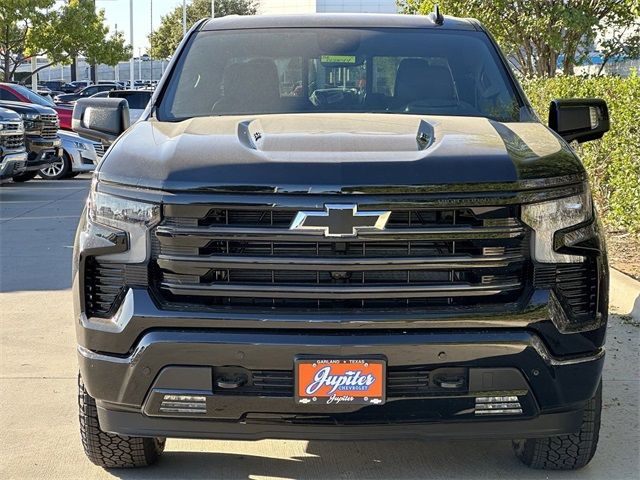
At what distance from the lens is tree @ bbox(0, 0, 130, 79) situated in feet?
123

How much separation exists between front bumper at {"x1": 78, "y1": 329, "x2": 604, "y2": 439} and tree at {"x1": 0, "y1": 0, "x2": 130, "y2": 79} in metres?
34.9

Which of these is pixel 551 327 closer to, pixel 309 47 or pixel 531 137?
pixel 531 137

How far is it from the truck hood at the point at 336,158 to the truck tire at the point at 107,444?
0.95 meters

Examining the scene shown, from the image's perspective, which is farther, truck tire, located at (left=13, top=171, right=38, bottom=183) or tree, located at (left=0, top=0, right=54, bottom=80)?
tree, located at (left=0, top=0, right=54, bottom=80)

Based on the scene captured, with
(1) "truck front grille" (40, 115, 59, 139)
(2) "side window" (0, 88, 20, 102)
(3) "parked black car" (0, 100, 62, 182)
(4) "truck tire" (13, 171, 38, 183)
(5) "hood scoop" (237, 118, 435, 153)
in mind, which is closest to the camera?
(5) "hood scoop" (237, 118, 435, 153)

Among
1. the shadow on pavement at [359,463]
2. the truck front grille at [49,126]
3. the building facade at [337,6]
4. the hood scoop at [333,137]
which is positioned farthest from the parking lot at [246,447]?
the building facade at [337,6]

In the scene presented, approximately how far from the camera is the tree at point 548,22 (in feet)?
59.0

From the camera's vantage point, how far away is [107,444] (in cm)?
420

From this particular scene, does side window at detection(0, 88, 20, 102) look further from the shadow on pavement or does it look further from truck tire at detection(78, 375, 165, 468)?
truck tire at detection(78, 375, 165, 468)

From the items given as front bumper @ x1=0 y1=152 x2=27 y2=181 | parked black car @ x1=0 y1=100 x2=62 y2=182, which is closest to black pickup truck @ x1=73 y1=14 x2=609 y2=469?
front bumper @ x1=0 y1=152 x2=27 y2=181

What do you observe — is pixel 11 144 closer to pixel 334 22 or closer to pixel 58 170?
pixel 58 170

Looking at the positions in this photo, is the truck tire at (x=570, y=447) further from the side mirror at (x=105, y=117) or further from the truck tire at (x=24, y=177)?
the truck tire at (x=24, y=177)

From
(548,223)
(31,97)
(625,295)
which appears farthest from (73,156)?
(548,223)

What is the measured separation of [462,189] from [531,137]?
0.73m
